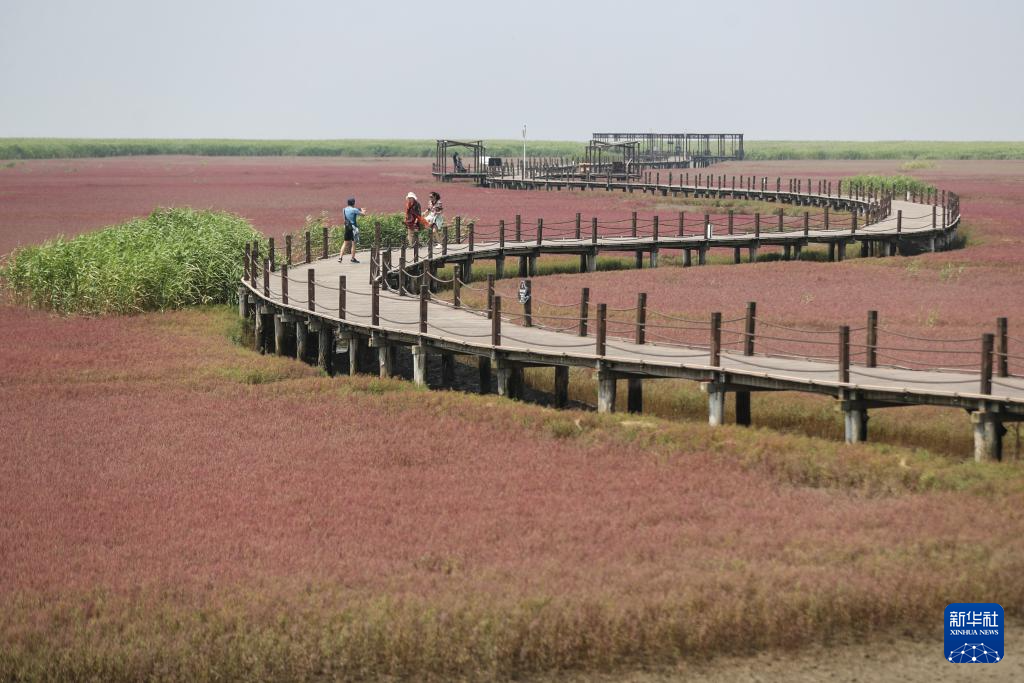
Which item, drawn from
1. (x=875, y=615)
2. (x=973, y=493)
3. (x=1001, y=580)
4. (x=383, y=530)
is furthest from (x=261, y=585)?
(x=973, y=493)

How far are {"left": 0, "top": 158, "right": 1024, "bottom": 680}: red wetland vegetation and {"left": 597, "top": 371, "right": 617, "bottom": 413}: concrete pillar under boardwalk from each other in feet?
2.40

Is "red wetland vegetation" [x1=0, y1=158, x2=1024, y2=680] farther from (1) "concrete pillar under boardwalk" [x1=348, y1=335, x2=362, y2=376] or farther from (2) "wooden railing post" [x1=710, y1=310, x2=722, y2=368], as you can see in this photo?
(2) "wooden railing post" [x1=710, y1=310, x2=722, y2=368]

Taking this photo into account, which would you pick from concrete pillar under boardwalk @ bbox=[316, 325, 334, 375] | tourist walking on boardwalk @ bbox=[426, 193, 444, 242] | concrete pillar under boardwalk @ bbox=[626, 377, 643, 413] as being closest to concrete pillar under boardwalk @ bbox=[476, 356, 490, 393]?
concrete pillar under boardwalk @ bbox=[626, 377, 643, 413]

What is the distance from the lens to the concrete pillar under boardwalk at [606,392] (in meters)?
21.5

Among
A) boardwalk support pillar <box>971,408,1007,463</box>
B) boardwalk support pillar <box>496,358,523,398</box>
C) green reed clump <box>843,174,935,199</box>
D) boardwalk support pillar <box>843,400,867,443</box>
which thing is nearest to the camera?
boardwalk support pillar <box>971,408,1007,463</box>

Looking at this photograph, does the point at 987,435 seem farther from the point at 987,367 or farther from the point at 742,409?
the point at 742,409

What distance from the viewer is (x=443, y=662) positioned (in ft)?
41.4

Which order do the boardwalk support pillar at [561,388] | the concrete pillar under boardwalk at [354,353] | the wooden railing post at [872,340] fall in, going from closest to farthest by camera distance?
the wooden railing post at [872,340] → the boardwalk support pillar at [561,388] → the concrete pillar under boardwalk at [354,353]

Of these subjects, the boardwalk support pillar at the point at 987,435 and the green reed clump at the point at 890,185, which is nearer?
the boardwalk support pillar at the point at 987,435

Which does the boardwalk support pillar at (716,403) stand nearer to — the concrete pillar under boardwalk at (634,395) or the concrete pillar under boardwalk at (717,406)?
the concrete pillar under boardwalk at (717,406)

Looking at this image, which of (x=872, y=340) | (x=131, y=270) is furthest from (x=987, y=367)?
(x=131, y=270)

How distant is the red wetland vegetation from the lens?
1288cm

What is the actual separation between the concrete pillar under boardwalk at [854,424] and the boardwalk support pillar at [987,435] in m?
1.51

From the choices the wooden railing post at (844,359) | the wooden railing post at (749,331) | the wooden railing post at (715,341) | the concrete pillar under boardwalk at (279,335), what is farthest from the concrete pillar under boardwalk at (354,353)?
the wooden railing post at (844,359)
